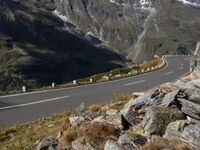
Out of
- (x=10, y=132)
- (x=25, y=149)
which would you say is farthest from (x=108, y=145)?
(x=10, y=132)

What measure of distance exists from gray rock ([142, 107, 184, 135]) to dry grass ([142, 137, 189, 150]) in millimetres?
920

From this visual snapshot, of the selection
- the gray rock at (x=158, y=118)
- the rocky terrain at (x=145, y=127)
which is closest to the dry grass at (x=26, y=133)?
the rocky terrain at (x=145, y=127)

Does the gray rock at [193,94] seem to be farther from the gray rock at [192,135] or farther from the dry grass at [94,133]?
the dry grass at [94,133]

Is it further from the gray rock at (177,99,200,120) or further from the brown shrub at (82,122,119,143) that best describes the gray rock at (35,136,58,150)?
the gray rock at (177,99,200,120)

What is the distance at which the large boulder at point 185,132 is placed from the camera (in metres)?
10.3

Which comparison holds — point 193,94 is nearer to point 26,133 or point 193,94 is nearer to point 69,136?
point 69,136

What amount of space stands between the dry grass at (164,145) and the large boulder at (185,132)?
208 millimetres

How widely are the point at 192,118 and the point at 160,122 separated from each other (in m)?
0.96

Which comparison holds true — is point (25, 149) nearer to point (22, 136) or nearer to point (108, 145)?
point (22, 136)

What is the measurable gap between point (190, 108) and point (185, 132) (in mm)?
1653

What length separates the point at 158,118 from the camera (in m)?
11.8

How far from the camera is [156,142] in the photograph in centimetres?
1049

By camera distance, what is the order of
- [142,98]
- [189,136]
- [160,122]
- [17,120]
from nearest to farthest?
1. [189,136]
2. [160,122]
3. [142,98]
4. [17,120]

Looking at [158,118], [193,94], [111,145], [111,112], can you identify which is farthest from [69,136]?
[193,94]
